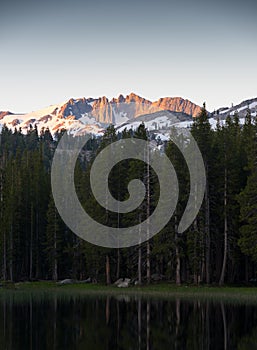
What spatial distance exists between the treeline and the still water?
1420 cm

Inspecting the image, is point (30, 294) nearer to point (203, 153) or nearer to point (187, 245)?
point (187, 245)

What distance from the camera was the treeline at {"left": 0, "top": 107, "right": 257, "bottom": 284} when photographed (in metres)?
51.4

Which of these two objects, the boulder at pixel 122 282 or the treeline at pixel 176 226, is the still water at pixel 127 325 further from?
the boulder at pixel 122 282

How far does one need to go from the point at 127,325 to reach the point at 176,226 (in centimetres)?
2684

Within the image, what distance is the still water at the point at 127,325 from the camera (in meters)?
21.2

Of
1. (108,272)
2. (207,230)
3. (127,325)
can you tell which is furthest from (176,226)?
(127,325)

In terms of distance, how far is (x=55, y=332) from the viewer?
78.1ft

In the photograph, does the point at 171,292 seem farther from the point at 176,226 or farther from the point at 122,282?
the point at 122,282

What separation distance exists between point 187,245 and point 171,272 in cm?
284

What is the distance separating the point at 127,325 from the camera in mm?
26516

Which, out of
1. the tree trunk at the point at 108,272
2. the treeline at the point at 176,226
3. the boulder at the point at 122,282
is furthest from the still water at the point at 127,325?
the tree trunk at the point at 108,272

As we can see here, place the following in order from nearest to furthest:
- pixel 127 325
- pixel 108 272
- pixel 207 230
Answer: pixel 127 325 → pixel 207 230 → pixel 108 272

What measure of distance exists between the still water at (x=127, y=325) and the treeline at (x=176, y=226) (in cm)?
1420

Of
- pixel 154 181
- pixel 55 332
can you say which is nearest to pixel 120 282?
pixel 154 181
